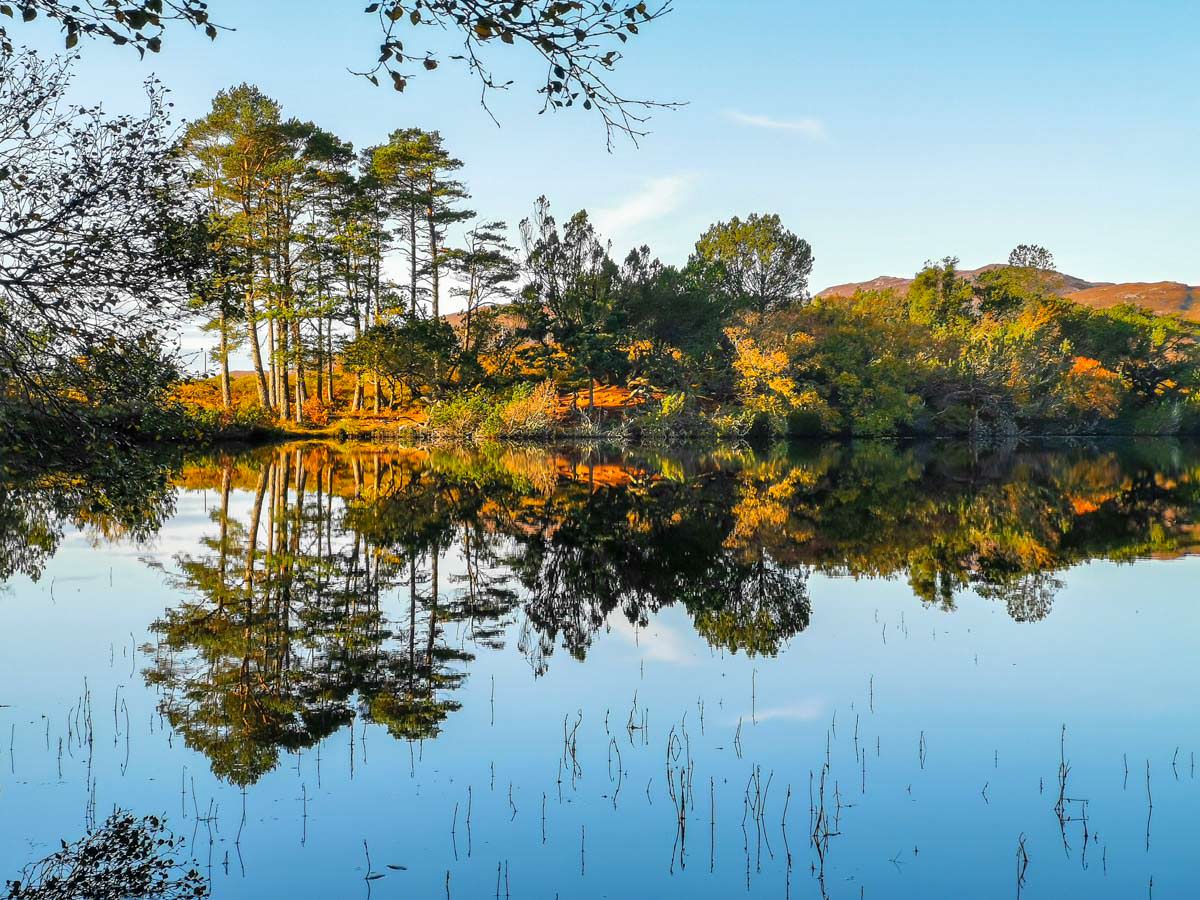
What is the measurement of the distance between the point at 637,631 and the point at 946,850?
5.37 metres

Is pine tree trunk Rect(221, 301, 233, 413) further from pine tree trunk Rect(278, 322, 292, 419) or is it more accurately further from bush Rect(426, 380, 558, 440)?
bush Rect(426, 380, 558, 440)

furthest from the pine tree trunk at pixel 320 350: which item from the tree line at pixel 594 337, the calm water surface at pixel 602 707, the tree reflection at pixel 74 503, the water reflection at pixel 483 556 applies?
the calm water surface at pixel 602 707

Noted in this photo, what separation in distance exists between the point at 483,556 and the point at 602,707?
24.8 ft

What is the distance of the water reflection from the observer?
817 cm

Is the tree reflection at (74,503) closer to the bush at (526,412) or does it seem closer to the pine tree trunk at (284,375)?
the pine tree trunk at (284,375)

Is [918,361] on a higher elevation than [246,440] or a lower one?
higher

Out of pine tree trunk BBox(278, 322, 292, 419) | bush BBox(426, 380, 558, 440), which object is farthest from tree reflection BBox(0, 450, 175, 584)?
bush BBox(426, 380, 558, 440)

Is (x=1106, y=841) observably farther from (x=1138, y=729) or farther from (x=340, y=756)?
(x=340, y=756)

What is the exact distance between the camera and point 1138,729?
7.64 m

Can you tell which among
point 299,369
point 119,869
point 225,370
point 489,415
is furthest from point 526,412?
point 119,869

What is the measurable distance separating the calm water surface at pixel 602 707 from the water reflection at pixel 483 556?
3.1 inches

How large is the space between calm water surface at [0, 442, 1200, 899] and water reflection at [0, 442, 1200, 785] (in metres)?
0.08

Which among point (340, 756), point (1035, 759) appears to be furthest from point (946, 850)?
point (340, 756)

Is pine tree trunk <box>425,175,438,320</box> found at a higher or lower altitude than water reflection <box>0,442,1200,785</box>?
higher
